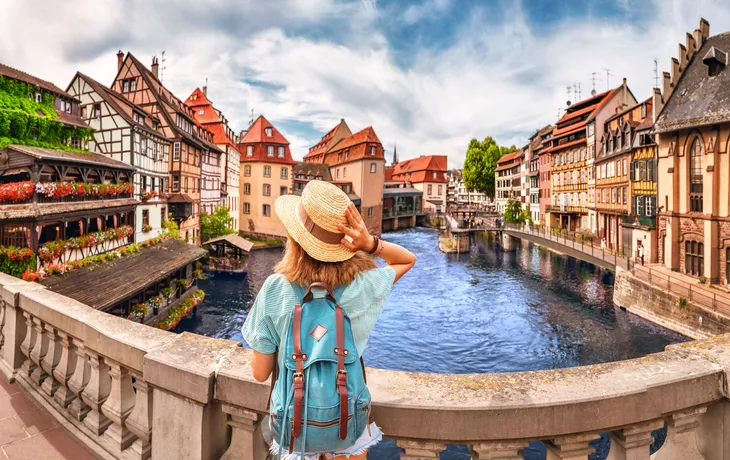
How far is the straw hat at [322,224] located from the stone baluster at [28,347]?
3596mm

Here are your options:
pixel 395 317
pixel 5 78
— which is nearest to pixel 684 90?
pixel 395 317

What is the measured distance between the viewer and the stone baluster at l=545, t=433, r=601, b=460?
6.49ft

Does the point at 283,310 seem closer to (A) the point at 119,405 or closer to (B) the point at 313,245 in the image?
(B) the point at 313,245

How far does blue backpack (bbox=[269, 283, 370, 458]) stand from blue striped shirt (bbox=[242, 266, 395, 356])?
5 centimetres

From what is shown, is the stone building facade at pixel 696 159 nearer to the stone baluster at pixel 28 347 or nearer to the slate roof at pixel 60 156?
the stone baluster at pixel 28 347

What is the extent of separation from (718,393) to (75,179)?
24566 millimetres

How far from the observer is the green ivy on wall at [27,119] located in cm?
1864

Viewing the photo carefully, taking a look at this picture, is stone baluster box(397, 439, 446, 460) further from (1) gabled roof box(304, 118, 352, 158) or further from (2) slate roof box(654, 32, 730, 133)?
(1) gabled roof box(304, 118, 352, 158)

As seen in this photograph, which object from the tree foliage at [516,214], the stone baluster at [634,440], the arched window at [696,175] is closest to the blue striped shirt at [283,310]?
the stone baluster at [634,440]

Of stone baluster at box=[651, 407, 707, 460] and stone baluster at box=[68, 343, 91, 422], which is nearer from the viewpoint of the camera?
stone baluster at box=[651, 407, 707, 460]

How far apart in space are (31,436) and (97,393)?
2.30 feet

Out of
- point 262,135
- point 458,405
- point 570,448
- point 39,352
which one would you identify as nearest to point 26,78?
point 39,352

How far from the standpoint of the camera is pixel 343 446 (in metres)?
1.62

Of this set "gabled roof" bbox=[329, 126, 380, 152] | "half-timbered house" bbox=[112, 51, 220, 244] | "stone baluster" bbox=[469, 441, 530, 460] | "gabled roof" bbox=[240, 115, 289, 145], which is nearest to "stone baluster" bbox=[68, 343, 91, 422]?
"stone baluster" bbox=[469, 441, 530, 460]
